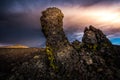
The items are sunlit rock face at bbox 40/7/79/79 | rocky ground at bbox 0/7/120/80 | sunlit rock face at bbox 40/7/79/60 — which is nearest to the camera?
rocky ground at bbox 0/7/120/80

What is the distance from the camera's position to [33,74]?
197 ft

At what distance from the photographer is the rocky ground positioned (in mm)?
54094

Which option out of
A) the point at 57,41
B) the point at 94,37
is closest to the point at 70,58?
the point at 57,41

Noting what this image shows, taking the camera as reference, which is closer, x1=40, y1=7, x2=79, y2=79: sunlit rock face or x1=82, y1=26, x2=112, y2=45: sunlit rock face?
x1=40, y1=7, x2=79, y2=79: sunlit rock face

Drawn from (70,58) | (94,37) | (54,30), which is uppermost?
(54,30)

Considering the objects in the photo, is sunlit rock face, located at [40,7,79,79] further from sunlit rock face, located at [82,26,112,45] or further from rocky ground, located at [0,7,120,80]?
sunlit rock face, located at [82,26,112,45]

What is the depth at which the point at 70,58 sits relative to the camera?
5809 cm

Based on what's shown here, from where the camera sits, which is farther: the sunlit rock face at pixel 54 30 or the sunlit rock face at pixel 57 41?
the sunlit rock face at pixel 54 30

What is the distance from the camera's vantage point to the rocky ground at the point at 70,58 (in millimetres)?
54094

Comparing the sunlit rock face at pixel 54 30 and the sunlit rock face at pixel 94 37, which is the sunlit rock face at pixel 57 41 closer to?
the sunlit rock face at pixel 54 30

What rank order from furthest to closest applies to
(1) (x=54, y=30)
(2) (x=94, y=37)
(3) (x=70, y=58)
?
(1) (x=54, y=30) → (2) (x=94, y=37) → (3) (x=70, y=58)

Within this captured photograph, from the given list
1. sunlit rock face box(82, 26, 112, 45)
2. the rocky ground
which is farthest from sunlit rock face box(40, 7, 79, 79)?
sunlit rock face box(82, 26, 112, 45)

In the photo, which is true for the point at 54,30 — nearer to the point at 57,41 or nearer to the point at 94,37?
the point at 57,41

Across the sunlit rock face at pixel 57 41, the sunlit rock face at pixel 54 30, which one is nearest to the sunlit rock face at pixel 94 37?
the sunlit rock face at pixel 57 41
